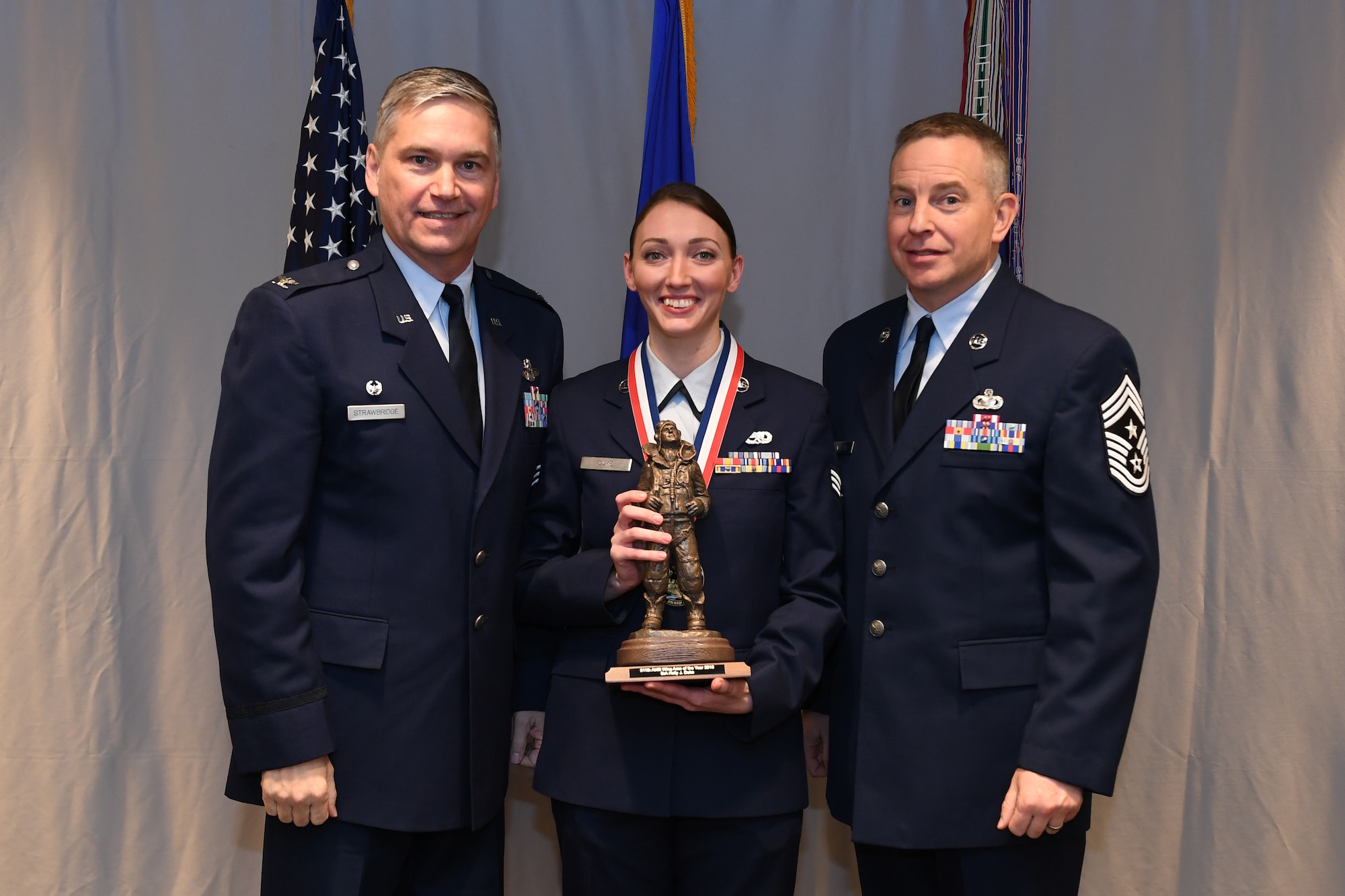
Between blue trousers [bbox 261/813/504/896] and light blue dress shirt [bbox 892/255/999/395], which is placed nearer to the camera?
blue trousers [bbox 261/813/504/896]

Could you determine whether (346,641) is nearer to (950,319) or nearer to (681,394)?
(681,394)

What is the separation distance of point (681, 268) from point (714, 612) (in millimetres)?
814

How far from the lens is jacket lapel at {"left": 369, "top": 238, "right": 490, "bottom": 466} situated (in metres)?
2.35

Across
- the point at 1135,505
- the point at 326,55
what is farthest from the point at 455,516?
the point at 326,55

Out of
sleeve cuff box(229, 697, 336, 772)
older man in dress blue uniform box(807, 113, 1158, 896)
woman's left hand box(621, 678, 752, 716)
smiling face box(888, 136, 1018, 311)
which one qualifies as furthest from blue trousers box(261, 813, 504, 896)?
smiling face box(888, 136, 1018, 311)

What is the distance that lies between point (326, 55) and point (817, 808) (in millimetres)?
3144

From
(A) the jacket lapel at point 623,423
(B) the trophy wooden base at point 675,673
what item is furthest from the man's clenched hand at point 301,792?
(A) the jacket lapel at point 623,423

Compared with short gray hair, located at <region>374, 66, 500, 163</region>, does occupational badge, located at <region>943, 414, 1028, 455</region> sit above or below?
below

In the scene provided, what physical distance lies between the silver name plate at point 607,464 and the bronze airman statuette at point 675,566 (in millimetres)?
168

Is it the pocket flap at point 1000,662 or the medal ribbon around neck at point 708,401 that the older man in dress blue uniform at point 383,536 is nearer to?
the medal ribbon around neck at point 708,401

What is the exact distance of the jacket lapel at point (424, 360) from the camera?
2350 millimetres

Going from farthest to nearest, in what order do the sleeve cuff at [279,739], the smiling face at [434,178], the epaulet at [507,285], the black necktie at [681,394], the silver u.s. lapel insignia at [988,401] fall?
the epaulet at [507,285]
the black necktie at [681,394]
the smiling face at [434,178]
the silver u.s. lapel insignia at [988,401]
the sleeve cuff at [279,739]

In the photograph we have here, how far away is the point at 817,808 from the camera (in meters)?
3.91

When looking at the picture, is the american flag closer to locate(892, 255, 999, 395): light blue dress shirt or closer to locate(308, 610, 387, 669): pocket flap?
locate(308, 610, 387, 669): pocket flap
